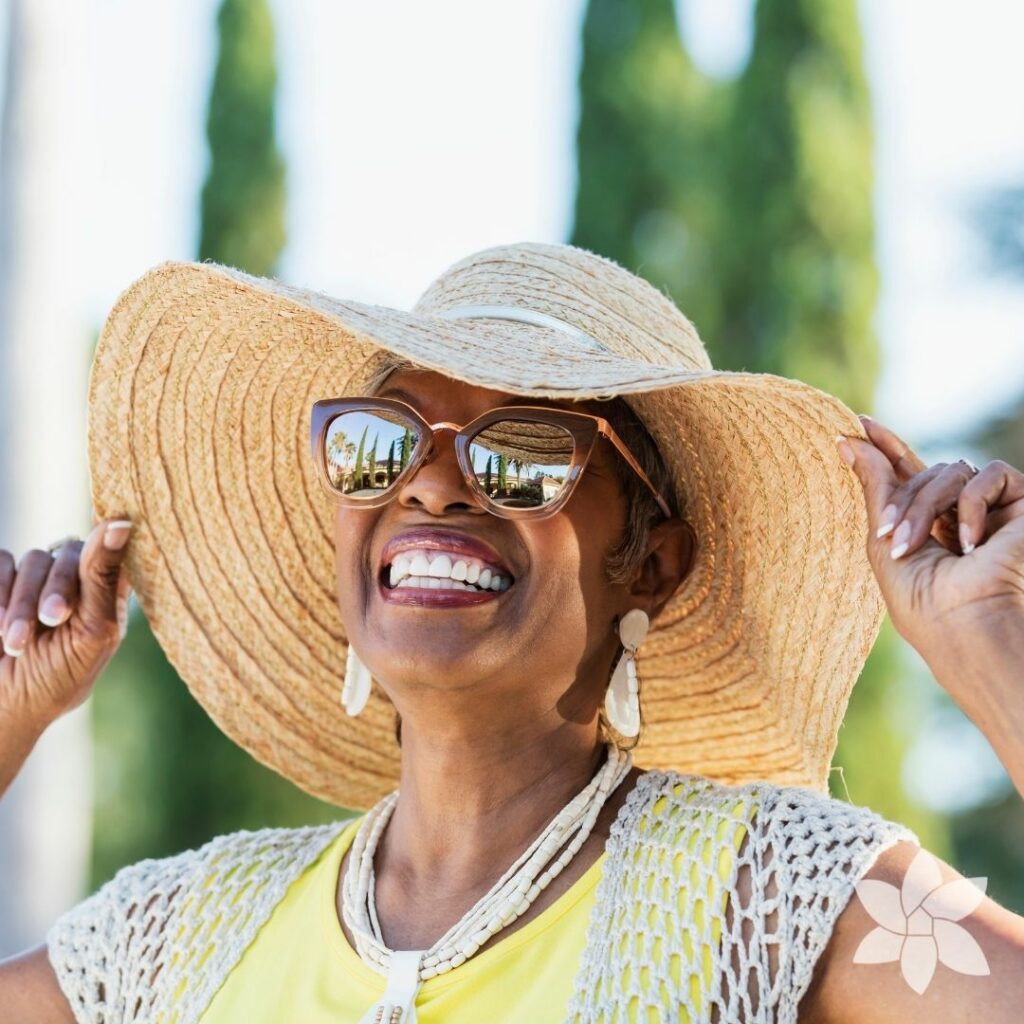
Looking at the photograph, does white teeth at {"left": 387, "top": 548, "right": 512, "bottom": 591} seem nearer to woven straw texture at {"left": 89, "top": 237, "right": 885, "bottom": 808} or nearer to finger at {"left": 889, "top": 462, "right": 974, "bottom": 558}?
woven straw texture at {"left": 89, "top": 237, "right": 885, "bottom": 808}

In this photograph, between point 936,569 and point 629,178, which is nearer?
point 936,569

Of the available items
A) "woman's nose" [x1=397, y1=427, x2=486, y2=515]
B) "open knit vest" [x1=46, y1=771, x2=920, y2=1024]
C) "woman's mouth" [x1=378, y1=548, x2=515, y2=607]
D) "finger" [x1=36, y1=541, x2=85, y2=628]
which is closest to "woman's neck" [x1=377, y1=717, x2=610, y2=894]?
"open knit vest" [x1=46, y1=771, x2=920, y2=1024]

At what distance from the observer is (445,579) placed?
8.29 ft

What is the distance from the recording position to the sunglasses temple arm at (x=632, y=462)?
2615 millimetres

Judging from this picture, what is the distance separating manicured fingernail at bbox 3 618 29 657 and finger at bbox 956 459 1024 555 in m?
1.74

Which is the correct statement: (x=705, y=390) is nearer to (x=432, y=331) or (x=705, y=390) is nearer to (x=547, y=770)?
(x=432, y=331)

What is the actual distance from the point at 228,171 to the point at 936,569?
48.5 feet

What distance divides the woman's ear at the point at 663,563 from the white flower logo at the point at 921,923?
2.53 ft

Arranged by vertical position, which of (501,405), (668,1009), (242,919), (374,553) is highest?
(501,405)

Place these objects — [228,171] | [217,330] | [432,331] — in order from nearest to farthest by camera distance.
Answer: [432,331] → [217,330] → [228,171]

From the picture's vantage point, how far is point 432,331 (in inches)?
98.7

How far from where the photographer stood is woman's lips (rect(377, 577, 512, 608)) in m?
2.51

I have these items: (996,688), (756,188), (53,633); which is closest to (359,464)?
(53,633)

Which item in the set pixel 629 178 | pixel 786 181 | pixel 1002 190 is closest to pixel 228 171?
pixel 629 178
